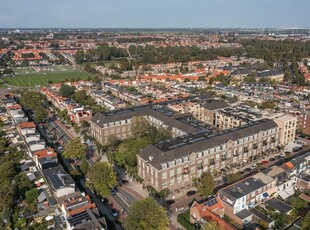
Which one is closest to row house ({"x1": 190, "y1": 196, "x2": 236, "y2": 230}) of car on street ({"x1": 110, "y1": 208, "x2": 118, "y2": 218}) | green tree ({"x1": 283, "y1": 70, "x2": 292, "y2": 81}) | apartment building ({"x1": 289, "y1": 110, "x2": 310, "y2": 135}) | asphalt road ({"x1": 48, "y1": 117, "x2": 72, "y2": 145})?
car on street ({"x1": 110, "y1": 208, "x2": 118, "y2": 218})

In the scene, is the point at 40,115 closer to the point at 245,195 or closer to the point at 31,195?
the point at 31,195

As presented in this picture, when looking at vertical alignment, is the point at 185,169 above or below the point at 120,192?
above

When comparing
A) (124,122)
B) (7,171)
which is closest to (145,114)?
(124,122)

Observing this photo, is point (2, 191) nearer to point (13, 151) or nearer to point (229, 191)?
point (13, 151)

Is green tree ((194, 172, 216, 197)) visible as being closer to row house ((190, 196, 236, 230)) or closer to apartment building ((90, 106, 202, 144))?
row house ((190, 196, 236, 230))

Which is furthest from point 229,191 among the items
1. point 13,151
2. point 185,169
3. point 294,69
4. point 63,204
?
point 294,69

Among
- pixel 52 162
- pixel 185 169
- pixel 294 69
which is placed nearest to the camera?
pixel 185 169
